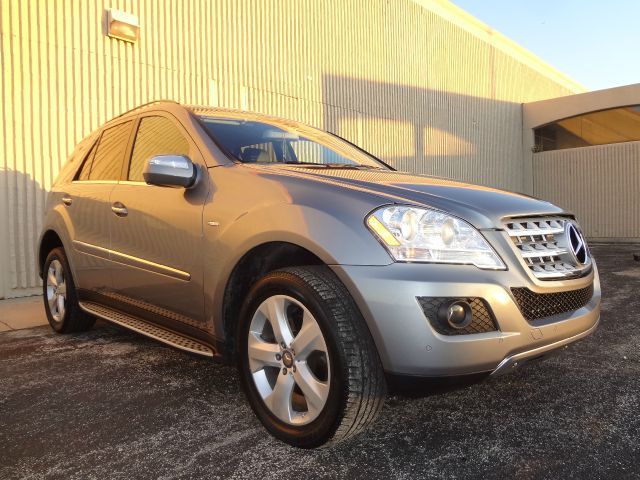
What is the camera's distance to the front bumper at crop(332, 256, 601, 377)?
1841 millimetres

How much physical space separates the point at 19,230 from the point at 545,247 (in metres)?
6.29

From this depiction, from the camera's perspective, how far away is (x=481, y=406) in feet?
8.55

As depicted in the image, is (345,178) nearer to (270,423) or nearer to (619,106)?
(270,423)

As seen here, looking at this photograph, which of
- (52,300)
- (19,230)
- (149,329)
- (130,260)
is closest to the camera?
(149,329)

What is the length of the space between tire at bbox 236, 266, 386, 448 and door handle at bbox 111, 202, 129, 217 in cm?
132

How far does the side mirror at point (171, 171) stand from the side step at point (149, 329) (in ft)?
2.73

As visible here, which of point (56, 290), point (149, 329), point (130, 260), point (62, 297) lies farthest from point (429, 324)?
point (56, 290)

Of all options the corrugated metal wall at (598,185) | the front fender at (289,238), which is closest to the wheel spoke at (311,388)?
the front fender at (289,238)

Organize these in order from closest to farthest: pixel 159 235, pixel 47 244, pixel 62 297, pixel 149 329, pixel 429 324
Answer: pixel 429 324 → pixel 159 235 → pixel 149 329 → pixel 62 297 → pixel 47 244

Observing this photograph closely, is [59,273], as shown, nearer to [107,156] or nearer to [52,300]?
[52,300]

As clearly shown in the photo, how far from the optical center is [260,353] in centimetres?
223

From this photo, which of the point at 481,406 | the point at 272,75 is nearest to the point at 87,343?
the point at 481,406

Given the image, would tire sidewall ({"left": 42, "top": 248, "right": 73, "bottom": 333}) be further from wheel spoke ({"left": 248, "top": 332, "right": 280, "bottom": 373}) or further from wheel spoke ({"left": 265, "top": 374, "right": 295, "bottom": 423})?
wheel spoke ({"left": 265, "top": 374, "right": 295, "bottom": 423})

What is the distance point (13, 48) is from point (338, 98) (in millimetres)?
6231
